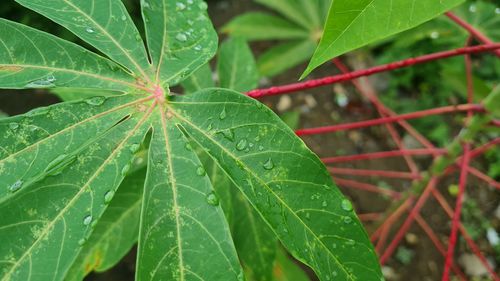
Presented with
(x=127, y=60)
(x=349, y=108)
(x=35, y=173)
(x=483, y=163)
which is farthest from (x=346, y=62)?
(x=35, y=173)

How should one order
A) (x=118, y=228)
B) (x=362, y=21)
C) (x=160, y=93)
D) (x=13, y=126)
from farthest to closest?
(x=118, y=228) < (x=160, y=93) < (x=13, y=126) < (x=362, y=21)

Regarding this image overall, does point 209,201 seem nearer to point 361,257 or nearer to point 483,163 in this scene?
point 361,257

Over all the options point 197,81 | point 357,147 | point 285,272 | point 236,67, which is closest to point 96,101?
point 197,81

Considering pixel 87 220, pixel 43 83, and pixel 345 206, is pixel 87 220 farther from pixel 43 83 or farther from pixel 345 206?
pixel 345 206

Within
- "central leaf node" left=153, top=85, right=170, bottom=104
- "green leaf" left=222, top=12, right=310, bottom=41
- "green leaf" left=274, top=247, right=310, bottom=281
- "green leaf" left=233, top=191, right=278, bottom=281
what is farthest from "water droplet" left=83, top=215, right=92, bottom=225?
"green leaf" left=222, top=12, right=310, bottom=41

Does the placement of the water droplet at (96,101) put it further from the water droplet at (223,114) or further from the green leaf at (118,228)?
the green leaf at (118,228)

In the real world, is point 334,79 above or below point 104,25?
below
